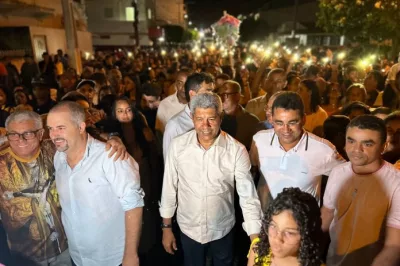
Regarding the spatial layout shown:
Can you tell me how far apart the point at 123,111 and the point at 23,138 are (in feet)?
5.54

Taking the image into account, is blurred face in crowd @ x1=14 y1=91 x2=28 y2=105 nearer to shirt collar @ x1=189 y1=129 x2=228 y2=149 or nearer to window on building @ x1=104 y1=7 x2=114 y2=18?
shirt collar @ x1=189 y1=129 x2=228 y2=149

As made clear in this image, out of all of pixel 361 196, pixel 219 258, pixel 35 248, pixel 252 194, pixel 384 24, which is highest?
pixel 384 24

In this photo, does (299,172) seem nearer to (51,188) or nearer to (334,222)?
(334,222)

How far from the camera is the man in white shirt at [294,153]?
9.89 ft

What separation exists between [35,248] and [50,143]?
914 mm

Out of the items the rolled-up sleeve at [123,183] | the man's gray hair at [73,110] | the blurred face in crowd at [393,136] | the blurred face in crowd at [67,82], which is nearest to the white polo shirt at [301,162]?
the blurred face in crowd at [393,136]

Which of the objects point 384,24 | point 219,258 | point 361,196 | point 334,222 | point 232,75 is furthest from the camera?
point 384,24

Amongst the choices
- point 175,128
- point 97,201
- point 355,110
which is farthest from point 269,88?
point 97,201

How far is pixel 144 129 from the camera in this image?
4.55 meters

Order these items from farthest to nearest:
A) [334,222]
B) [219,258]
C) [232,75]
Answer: [232,75], [219,258], [334,222]

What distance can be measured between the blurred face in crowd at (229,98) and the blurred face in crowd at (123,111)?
52.7 inches

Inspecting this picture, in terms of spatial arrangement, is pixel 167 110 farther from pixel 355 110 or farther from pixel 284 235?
pixel 284 235

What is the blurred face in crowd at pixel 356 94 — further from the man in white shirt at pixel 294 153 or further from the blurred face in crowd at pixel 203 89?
the man in white shirt at pixel 294 153

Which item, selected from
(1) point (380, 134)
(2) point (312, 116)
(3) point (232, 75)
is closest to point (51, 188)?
(1) point (380, 134)
